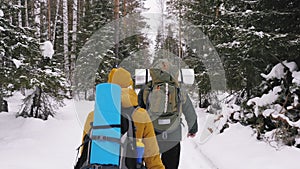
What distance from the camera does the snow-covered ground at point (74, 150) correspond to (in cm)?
619

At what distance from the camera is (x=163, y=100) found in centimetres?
363

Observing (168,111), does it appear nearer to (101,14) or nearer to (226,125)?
(226,125)

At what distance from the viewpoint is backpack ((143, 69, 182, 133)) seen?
3.63 m

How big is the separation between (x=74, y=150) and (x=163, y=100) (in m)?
4.79

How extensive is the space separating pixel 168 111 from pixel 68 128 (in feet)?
25.5

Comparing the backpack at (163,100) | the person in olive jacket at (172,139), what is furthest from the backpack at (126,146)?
the person in olive jacket at (172,139)

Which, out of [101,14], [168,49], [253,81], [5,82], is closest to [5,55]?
[5,82]

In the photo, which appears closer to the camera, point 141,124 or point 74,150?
point 141,124

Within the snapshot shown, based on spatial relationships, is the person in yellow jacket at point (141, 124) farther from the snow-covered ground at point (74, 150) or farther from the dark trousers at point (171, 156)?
the snow-covered ground at point (74, 150)

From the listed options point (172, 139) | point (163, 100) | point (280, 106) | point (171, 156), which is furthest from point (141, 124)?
point (280, 106)

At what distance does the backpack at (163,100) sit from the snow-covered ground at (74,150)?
320cm

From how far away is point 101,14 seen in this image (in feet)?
64.5

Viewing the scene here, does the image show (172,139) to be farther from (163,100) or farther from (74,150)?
(74,150)

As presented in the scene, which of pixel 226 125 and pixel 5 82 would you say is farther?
pixel 226 125
